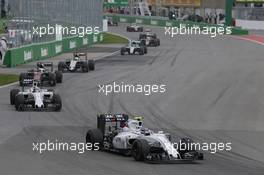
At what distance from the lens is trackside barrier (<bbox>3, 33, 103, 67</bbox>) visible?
42.5m

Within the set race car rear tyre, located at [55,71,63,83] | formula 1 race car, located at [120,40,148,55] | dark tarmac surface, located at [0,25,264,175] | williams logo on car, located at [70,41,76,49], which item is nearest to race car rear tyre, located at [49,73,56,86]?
dark tarmac surface, located at [0,25,264,175]

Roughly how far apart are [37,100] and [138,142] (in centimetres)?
890

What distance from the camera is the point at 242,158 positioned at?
53.5 ft

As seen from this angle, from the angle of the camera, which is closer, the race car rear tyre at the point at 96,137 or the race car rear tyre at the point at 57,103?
the race car rear tyre at the point at 96,137

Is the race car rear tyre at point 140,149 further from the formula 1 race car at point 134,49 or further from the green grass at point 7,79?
the formula 1 race car at point 134,49

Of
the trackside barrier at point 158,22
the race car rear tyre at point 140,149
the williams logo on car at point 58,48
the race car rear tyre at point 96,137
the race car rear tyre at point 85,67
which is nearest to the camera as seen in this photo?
the race car rear tyre at point 140,149

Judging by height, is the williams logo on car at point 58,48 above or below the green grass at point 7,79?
below

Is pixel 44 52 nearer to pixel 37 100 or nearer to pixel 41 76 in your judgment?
pixel 41 76

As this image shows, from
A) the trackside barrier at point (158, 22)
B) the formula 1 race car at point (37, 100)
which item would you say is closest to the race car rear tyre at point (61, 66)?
the formula 1 race car at point (37, 100)

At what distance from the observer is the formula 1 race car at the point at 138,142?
1535 centimetres

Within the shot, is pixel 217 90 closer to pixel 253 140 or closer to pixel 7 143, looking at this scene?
pixel 253 140

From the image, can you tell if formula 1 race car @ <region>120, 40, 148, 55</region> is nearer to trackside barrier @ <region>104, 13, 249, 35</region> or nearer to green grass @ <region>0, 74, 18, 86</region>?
green grass @ <region>0, 74, 18, 86</region>

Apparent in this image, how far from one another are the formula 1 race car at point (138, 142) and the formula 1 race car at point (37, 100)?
254 inches

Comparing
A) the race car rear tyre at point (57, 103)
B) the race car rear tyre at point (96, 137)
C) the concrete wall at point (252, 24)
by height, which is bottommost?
the concrete wall at point (252, 24)
